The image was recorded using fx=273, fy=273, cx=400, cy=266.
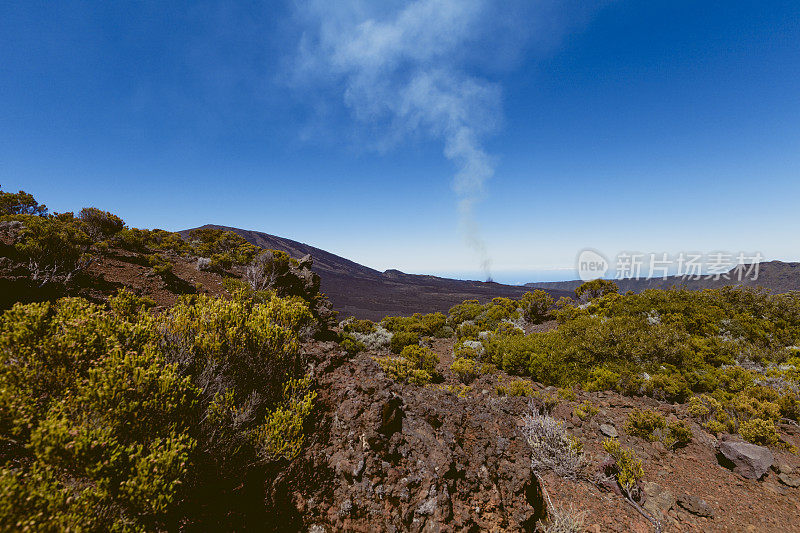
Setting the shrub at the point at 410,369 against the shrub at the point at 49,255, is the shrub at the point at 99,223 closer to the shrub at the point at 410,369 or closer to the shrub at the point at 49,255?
the shrub at the point at 49,255

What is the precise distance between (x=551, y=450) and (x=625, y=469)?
3.19ft

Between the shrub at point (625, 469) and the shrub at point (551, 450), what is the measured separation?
463 mm

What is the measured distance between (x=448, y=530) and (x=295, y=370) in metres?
2.62

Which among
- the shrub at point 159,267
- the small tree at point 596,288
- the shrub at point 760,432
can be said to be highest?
the small tree at point 596,288

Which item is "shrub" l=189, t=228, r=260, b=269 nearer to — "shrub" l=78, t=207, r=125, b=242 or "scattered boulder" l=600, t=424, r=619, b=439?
"shrub" l=78, t=207, r=125, b=242

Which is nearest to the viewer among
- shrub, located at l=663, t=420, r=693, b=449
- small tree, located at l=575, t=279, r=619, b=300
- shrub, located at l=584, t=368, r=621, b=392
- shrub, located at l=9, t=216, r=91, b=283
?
shrub, located at l=663, t=420, r=693, b=449

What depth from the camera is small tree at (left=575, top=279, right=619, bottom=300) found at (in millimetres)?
17469

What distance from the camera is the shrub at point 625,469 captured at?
399cm

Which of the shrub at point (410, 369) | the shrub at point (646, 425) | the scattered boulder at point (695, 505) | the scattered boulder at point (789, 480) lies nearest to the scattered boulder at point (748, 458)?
the scattered boulder at point (789, 480)

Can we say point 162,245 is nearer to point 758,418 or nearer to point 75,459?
point 75,459

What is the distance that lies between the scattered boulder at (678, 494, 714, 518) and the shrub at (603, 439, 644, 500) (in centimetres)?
47

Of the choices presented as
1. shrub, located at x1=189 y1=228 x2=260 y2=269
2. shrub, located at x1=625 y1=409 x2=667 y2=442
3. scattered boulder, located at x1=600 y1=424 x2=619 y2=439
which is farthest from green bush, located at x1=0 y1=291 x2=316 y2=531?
shrub, located at x1=189 y1=228 x2=260 y2=269

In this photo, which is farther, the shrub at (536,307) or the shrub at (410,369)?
the shrub at (536,307)

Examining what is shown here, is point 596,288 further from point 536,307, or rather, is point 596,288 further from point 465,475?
point 465,475
